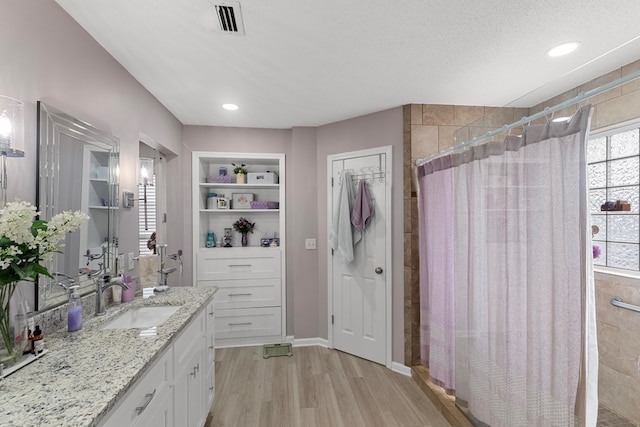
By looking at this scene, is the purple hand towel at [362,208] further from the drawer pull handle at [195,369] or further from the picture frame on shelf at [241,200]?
the drawer pull handle at [195,369]

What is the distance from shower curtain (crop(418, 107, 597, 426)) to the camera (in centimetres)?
122

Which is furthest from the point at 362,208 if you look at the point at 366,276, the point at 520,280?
the point at 520,280

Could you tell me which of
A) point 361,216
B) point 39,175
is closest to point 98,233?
point 39,175

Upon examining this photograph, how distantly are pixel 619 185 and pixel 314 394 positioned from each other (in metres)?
2.62

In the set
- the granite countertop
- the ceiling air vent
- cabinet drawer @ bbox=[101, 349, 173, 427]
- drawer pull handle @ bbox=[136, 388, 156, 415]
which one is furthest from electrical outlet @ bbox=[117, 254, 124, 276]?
the ceiling air vent

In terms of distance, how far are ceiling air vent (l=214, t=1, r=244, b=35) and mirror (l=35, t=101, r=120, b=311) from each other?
36.8 inches

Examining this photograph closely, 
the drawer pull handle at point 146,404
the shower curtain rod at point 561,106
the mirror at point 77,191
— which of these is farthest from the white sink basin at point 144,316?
the shower curtain rod at point 561,106

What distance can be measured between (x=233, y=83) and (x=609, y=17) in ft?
7.68

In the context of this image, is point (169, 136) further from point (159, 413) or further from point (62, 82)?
point (159, 413)

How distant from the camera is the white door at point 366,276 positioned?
2887mm

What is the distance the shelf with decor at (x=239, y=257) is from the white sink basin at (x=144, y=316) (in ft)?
4.65

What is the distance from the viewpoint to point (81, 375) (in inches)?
39.9

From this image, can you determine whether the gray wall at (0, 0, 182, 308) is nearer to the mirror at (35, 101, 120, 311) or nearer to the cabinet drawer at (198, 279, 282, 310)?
the mirror at (35, 101, 120, 311)

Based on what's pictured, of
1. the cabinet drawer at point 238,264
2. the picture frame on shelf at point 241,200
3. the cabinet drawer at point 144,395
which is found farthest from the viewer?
the picture frame on shelf at point 241,200
